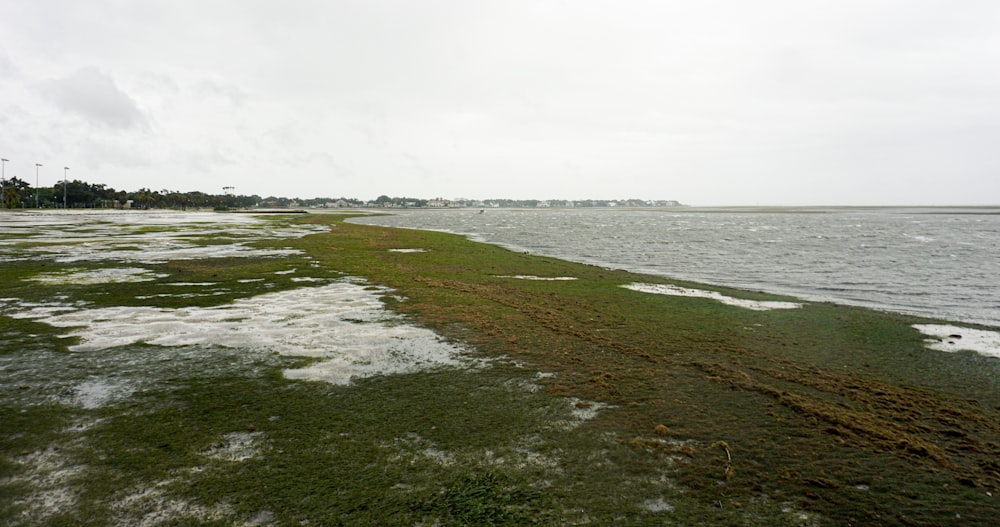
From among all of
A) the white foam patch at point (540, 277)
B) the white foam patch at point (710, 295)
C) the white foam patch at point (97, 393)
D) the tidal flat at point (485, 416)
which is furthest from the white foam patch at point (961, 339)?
the white foam patch at point (97, 393)

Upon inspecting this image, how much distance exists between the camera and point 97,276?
65.4ft

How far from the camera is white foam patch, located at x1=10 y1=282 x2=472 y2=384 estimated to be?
32.3ft

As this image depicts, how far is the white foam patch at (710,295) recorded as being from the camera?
1624 cm

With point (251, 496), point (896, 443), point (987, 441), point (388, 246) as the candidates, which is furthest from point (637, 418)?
point (388, 246)

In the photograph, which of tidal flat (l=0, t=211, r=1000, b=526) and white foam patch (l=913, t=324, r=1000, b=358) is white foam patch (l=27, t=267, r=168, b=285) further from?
white foam patch (l=913, t=324, r=1000, b=358)

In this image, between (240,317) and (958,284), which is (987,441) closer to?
(240,317)

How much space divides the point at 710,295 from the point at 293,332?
13529 millimetres

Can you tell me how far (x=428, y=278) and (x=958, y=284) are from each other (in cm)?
2315

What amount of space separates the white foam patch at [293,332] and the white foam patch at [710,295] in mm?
9828

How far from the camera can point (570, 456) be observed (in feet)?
20.4

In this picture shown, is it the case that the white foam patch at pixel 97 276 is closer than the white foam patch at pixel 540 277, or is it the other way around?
the white foam patch at pixel 97 276

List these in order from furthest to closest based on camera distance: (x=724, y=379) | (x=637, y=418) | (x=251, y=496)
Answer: (x=724, y=379) < (x=637, y=418) < (x=251, y=496)

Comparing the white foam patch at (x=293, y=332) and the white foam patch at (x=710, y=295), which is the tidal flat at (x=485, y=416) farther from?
the white foam patch at (x=710, y=295)

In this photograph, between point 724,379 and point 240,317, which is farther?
point 240,317
